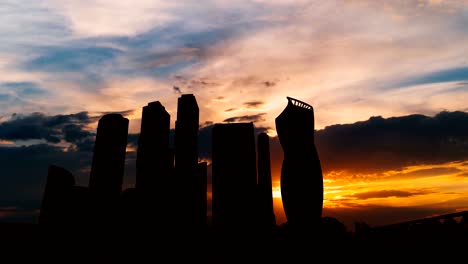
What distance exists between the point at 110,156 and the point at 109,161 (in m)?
0.08

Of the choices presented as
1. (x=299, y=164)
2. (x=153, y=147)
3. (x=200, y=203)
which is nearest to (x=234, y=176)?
(x=200, y=203)

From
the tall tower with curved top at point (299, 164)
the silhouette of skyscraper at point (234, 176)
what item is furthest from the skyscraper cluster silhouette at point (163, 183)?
the tall tower with curved top at point (299, 164)

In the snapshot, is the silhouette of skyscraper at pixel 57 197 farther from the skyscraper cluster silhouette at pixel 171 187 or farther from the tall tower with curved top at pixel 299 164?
the tall tower with curved top at pixel 299 164

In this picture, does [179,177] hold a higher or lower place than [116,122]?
lower

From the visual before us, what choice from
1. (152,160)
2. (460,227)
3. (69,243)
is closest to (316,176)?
(460,227)

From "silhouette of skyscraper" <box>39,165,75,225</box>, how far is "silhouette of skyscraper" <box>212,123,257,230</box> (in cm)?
225

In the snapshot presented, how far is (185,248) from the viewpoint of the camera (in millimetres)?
5535

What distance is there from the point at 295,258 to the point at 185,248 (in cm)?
173

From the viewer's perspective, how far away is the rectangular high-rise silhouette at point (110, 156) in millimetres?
6129

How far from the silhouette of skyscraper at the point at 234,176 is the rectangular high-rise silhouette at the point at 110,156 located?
1.74 m

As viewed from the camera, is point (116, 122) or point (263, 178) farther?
point (263, 178)

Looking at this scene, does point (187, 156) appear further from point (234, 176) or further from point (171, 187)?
point (234, 176)

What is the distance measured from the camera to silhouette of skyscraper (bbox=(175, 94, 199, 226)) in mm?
6180

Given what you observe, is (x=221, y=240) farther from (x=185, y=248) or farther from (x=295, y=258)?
(x=295, y=258)
